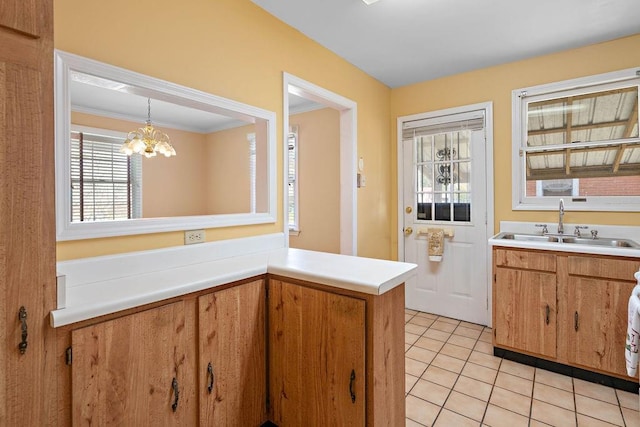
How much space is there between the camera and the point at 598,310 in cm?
210

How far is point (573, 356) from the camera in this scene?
2191 millimetres

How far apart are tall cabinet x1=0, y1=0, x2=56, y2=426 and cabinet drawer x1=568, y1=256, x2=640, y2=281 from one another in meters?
2.84

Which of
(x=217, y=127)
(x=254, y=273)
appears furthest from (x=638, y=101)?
(x=217, y=127)

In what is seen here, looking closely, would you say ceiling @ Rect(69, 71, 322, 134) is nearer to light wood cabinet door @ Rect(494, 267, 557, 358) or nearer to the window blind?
the window blind

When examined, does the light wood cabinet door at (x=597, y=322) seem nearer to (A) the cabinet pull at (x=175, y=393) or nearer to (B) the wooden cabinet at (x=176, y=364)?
(B) the wooden cabinet at (x=176, y=364)

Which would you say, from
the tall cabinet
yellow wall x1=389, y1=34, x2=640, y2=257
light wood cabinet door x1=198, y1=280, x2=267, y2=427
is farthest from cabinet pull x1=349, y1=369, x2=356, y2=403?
yellow wall x1=389, y1=34, x2=640, y2=257

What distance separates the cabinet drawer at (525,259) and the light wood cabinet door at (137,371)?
2.25 meters

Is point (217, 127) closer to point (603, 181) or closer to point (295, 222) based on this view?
point (295, 222)

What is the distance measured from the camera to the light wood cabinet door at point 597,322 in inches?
80.1

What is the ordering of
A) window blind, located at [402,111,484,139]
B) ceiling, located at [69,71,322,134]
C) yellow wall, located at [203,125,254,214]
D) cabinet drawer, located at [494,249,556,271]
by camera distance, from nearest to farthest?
cabinet drawer, located at [494,249,556,271] → window blind, located at [402,111,484,139] → ceiling, located at [69,71,322,134] → yellow wall, located at [203,125,254,214]

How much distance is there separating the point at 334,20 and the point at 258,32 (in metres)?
0.55

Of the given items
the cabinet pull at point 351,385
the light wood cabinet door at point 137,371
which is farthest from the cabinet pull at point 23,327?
the cabinet pull at point 351,385

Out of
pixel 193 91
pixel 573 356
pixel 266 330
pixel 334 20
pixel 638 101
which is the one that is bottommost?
pixel 573 356

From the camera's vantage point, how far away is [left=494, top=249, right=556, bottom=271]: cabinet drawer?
2.27 metres
